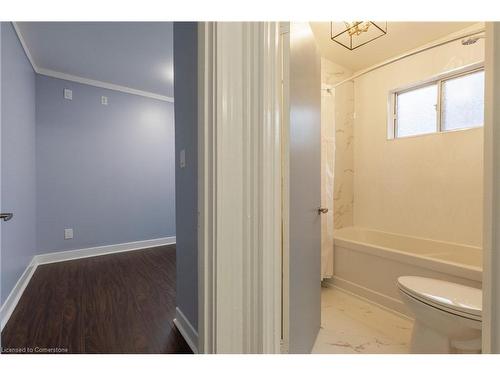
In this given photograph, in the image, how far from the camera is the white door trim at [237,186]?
A: 0.61m

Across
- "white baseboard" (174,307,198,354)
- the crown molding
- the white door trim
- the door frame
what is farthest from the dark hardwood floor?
the crown molding

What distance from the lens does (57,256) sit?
2982 millimetres

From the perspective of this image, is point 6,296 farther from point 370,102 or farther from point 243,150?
point 370,102

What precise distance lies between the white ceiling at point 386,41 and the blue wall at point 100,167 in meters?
2.55

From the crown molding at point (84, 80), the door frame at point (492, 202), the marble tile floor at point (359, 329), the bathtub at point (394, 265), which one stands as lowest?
the marble tile floor at point (359, 329)

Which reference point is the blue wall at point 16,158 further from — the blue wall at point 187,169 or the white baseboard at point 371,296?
the white baseboard at point 371,296

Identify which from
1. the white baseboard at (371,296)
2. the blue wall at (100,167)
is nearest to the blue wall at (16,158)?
the blue wall at (100,167)

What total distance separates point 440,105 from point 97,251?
4.33m

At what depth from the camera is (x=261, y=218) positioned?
0.64 metres

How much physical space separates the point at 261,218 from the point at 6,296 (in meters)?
2.33

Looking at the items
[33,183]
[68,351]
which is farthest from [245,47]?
[33,183]

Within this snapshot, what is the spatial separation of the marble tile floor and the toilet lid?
472 millimetres

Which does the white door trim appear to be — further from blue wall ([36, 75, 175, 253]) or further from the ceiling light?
blue wall ([36, 75, 175, 253])
